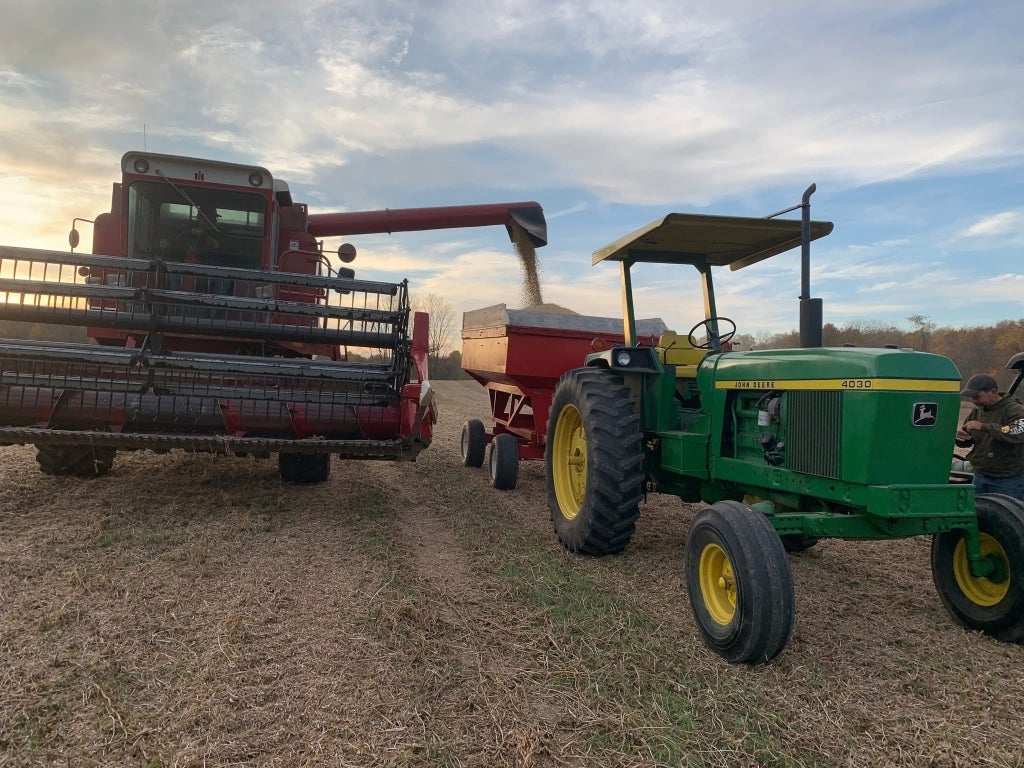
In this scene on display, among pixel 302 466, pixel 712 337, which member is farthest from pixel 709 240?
pixel 302 466

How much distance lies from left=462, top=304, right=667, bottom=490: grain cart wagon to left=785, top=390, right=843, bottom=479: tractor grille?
2756mm

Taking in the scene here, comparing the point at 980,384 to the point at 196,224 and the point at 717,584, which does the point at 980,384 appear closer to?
the point at 717,584

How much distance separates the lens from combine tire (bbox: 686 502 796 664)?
2.72m

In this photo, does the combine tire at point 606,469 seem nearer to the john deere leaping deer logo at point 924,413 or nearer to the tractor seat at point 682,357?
the tractor seat at point 682,357

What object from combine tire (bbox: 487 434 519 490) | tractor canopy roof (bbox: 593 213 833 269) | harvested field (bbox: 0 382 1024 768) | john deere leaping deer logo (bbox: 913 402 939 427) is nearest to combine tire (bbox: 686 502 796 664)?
harvested field (bbox: 0 382 1024 768)

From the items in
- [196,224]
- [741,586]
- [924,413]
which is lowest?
[741,586]

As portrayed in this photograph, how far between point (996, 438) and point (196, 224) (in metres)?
7.27

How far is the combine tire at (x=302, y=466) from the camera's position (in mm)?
5867

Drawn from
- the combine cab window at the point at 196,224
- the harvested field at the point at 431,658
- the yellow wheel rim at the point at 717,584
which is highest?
the combine cab window at the point at 196,224

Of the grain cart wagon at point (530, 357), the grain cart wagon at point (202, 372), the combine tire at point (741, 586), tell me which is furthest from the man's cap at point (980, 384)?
the grain cart wagon at point (202, 372)

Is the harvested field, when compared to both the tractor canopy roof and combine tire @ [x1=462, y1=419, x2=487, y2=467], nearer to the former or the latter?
→ the tractor canopy roof

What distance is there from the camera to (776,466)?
3543 mm

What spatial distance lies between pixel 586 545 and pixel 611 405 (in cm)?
94

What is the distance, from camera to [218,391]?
504 centimetres
